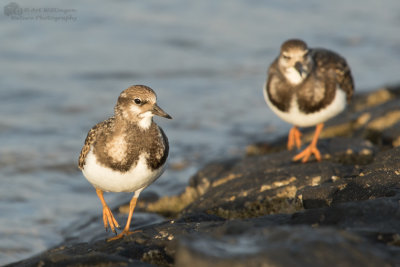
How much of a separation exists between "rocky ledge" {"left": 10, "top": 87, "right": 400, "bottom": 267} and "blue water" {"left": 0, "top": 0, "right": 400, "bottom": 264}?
111 cm

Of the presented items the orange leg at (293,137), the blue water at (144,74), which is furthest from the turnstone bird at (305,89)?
the blue water at (144,74)

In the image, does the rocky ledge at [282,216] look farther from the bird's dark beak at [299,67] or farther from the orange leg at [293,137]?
the bird's dark beak at [299,67]

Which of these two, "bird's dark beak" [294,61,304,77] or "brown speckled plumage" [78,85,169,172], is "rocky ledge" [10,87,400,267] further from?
"bird's dark beak" [294,61,304,77]

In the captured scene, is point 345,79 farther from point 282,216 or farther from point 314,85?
point 282,216

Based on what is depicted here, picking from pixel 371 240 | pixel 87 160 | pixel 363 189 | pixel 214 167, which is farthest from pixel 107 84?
pixel 371 240

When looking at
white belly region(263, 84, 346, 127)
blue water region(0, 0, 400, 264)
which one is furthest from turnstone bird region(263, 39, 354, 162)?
blue water region(0, 0, 400, 264)

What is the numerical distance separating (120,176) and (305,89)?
9.15ft

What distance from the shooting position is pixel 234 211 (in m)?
4.94

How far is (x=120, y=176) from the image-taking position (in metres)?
4.18

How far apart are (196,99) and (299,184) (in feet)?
18.8

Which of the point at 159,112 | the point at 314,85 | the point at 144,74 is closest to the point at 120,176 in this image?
the point at 159,112

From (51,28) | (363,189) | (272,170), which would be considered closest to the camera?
(363,189)

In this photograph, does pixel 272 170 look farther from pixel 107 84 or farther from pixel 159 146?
pixel 107 84

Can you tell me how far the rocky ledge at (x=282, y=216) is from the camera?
2502 mm
